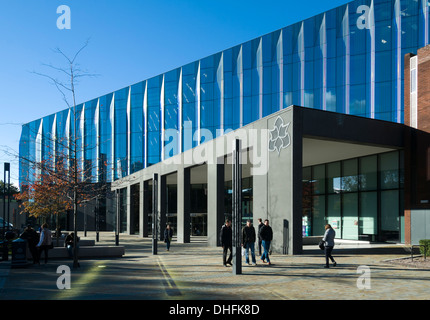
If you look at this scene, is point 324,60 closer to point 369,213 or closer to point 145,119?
point 369,213

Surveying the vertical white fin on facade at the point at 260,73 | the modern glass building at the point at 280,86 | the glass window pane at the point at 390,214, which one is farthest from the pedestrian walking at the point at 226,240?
the vertical white fin on facade at the point at 260,73

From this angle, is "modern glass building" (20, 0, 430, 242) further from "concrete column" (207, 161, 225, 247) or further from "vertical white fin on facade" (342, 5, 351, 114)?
"concrete column" (207, 161, 225, 247)

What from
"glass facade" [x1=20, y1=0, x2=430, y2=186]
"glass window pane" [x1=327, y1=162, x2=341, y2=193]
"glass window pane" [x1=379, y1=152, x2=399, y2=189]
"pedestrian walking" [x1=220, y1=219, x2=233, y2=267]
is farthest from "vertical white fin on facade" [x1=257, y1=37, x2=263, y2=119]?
"pedestrian walking" [x1=220, y1=219, x2=233, y2=267]

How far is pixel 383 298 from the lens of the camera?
28.9ft

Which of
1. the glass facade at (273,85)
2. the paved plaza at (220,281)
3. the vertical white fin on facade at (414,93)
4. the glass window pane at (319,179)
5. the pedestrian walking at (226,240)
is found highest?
the glass facade at (273,85)

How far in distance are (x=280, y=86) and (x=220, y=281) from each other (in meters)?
34.8

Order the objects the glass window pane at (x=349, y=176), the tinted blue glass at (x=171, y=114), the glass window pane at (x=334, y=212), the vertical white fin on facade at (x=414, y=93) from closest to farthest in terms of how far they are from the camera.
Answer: the vertical white fin on facade at (x=414, y=93) → the glass window pane at (x=349, y=176) → the glass window pane at (x=334, y=212) → the tinted blue glass at (x=171, y=114)

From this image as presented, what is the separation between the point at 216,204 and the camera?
26172 millimetres

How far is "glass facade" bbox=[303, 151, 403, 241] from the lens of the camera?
81.4ft

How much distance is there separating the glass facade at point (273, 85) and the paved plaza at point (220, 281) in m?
14.8

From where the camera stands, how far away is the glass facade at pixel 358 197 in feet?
81.4

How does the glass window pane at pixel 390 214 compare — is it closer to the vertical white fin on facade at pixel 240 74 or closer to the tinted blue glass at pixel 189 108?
the vertical white fin on facade at pixel 240 74

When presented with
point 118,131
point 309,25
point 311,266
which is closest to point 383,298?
point 311,266
